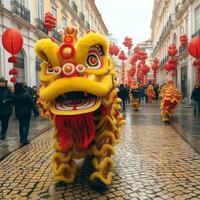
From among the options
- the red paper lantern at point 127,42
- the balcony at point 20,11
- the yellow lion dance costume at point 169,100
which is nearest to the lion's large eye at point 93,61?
the yellow lion dance costume at point 169,100

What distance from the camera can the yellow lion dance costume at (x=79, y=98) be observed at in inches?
167

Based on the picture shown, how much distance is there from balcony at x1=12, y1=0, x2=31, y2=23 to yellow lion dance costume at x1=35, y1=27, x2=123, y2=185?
1290cm

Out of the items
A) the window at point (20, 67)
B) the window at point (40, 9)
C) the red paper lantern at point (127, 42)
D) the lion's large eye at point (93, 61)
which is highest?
the window at point (40, 9)

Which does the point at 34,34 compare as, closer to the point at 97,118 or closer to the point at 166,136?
the point at 166,136

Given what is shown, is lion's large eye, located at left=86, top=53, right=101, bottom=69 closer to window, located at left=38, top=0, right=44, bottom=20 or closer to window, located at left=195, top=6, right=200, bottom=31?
window, located at left=38, top=0, right=44, bottom=20

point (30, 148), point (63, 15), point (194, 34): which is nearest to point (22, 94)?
point (30, 148)

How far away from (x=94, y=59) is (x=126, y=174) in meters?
2.00

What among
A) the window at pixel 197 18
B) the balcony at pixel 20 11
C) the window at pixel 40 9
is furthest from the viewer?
the window at pixel 40 9

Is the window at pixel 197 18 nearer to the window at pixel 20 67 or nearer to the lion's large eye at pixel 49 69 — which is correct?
the window at pixel 20 67

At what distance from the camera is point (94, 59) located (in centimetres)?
452

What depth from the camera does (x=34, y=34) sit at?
19.9 metres

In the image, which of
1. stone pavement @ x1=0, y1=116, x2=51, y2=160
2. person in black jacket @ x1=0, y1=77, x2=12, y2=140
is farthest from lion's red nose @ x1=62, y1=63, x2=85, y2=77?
person in black jacket @ x1=0, y1=77, x2=12, y2=140

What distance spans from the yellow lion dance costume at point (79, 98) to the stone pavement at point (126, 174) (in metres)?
0.28

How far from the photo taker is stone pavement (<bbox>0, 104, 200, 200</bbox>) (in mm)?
4301
